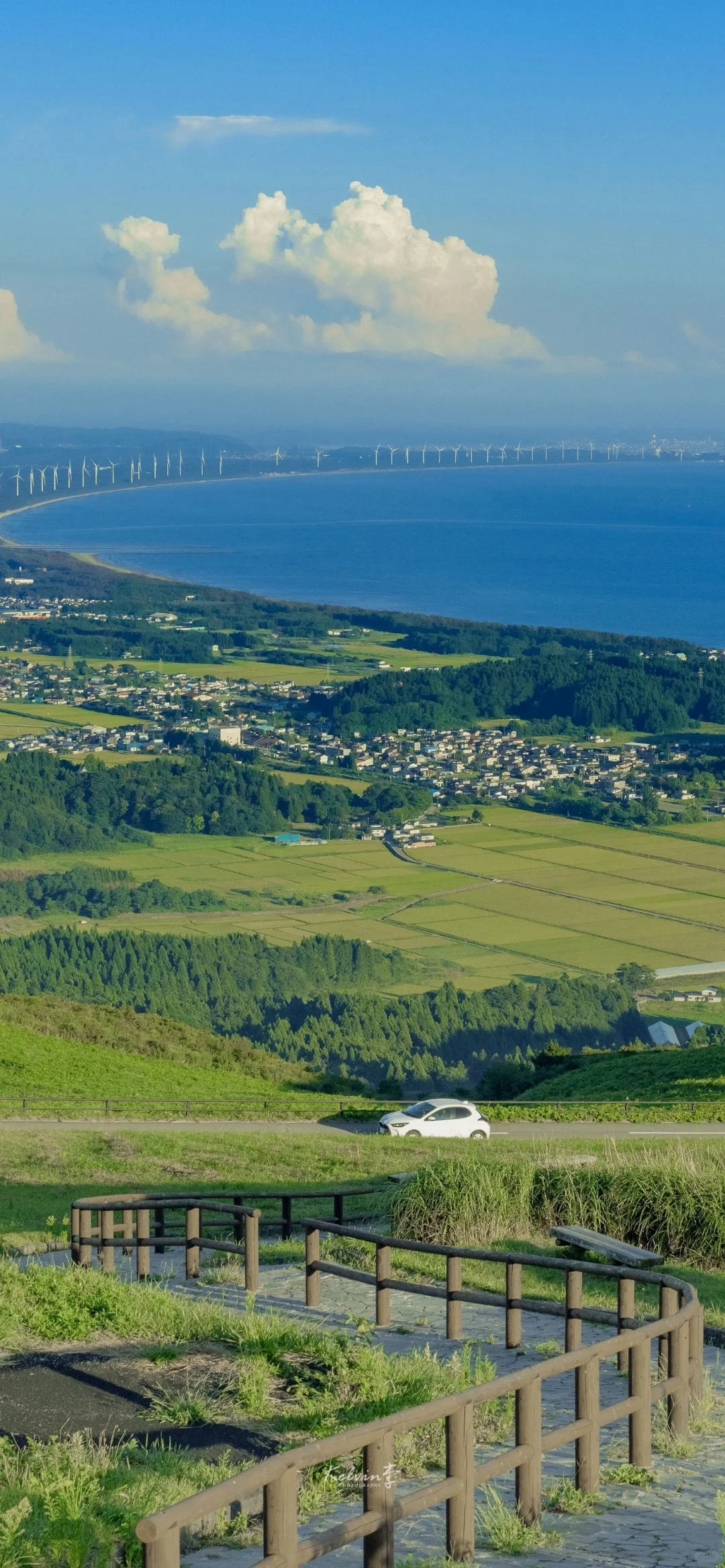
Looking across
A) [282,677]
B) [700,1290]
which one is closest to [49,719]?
[282,677]

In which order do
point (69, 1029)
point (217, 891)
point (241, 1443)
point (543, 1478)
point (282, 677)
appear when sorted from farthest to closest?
point (282, 677) < point (217, 891) < point (69, 1029) < point (241, 1443) < point (543, 1478)

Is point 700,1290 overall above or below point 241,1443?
below

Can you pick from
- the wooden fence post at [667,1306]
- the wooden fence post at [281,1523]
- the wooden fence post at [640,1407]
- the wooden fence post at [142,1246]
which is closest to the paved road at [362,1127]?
the wooden fence post at [142,1246]

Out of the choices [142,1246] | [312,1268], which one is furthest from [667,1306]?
[142,1246]

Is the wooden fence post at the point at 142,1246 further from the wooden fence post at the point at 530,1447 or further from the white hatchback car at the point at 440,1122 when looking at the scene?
the white hatchback car at the point at 440,1122

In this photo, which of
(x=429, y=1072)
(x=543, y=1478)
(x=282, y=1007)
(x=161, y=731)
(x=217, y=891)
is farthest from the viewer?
(x=161, y=731)

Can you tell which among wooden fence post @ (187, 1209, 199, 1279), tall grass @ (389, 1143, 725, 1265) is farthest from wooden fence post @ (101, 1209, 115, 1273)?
tall grass @ (389, 1143, 725, 1265)

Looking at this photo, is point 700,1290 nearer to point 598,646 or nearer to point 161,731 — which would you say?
point 161,731
